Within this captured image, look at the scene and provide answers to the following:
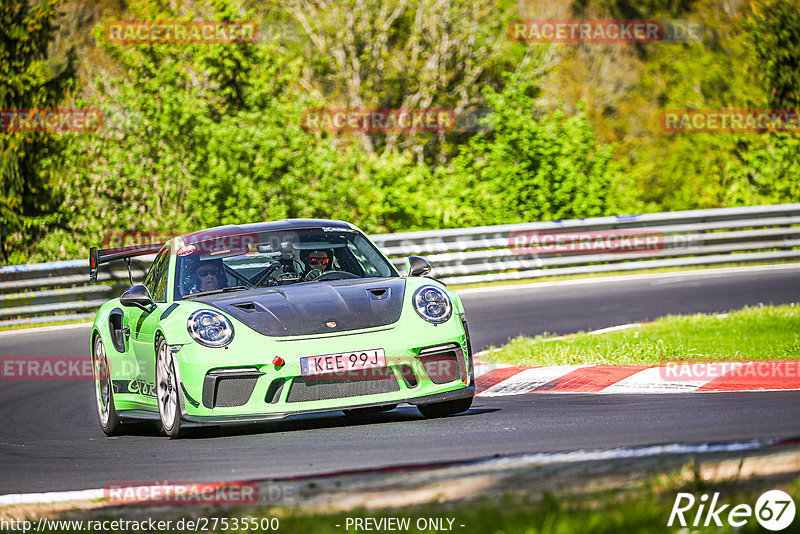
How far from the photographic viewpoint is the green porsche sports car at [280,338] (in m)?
6.80

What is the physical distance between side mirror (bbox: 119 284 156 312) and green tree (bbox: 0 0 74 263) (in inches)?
557

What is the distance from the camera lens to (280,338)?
6832 millimetres

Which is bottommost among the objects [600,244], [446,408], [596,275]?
[596,275]

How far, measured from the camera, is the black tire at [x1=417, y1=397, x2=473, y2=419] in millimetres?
7527

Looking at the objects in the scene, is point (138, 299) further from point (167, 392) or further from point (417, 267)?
point (417, 267)

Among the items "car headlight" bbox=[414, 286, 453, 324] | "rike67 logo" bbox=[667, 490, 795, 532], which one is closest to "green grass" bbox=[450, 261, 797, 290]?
"car headlight" bbox=[414, 286, 453, 324]

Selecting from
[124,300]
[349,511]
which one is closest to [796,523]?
[349,511]

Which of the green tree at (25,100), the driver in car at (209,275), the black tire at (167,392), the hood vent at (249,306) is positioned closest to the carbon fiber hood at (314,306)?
the hood vent at (249,306)

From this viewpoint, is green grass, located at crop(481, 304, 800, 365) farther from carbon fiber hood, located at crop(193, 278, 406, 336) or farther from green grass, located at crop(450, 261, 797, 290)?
green grass, located at crop(450, 261, 797, 290)

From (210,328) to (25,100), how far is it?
1609 cm

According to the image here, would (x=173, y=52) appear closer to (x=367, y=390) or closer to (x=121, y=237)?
(x=121, y=237)

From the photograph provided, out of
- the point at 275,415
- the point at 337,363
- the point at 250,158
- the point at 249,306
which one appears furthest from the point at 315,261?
the point at 250,158

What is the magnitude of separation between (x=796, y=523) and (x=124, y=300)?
527cm

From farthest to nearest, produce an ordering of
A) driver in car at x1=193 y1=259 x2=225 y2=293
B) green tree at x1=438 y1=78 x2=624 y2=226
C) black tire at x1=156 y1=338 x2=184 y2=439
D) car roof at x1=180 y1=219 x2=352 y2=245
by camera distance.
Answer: green tree at x1=438 y1=78 x2=624 y2=226
car roof at x1=180 y1=219 x2=352 y2=245
driver in car at x1=193 y1=259 x2=225 y2=293
black tire at x1=156 y1=338 x2=184 y2=439
